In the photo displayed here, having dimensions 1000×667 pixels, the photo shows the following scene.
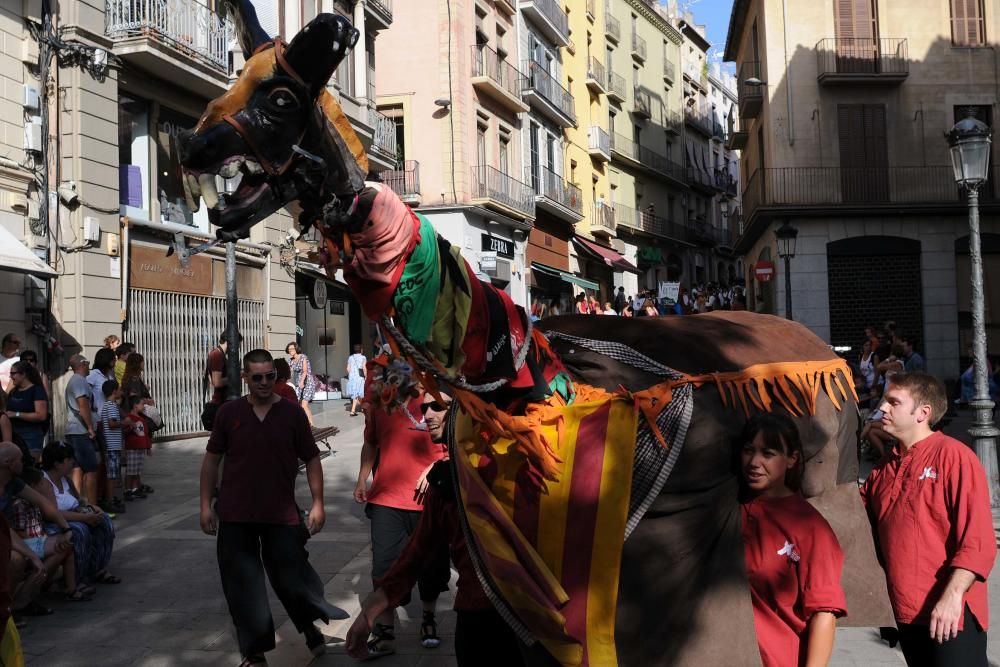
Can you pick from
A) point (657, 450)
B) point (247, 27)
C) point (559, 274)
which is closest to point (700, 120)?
point (559, 274)

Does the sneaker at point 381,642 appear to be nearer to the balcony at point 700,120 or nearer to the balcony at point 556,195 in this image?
the balcony at point 556,195

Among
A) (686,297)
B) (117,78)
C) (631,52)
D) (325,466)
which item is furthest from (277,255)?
(631,52)

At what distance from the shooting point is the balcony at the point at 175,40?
49.7 ft

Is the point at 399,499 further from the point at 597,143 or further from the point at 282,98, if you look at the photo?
the point at 597,143

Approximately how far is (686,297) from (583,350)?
31999 millimetres

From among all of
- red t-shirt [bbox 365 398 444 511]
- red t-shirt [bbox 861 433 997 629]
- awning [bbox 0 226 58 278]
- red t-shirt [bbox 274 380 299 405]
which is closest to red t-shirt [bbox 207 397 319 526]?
red t-shirt [bbox 365 398 444 511]

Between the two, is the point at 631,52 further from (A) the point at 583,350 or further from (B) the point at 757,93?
(A) the point at 583,350

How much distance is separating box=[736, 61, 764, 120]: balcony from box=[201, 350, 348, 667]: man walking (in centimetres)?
2326

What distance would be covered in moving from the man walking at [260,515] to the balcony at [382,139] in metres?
17.0

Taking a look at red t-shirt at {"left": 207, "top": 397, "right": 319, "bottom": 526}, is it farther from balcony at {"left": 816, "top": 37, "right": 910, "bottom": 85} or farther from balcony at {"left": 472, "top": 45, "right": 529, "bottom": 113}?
balcony at {"left": 472, "top": 45, "right": 529, "bottom": 113}

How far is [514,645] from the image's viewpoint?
408 centimetres

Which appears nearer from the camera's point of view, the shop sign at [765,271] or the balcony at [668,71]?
the shop sign at [765,271]

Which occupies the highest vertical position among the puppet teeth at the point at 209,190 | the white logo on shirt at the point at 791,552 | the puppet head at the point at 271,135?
the puppet head at the point at 271,135

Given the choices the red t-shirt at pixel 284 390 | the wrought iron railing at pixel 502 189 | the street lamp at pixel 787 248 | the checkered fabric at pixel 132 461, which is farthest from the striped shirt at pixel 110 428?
the wrought iron railing at pixel 502 189
